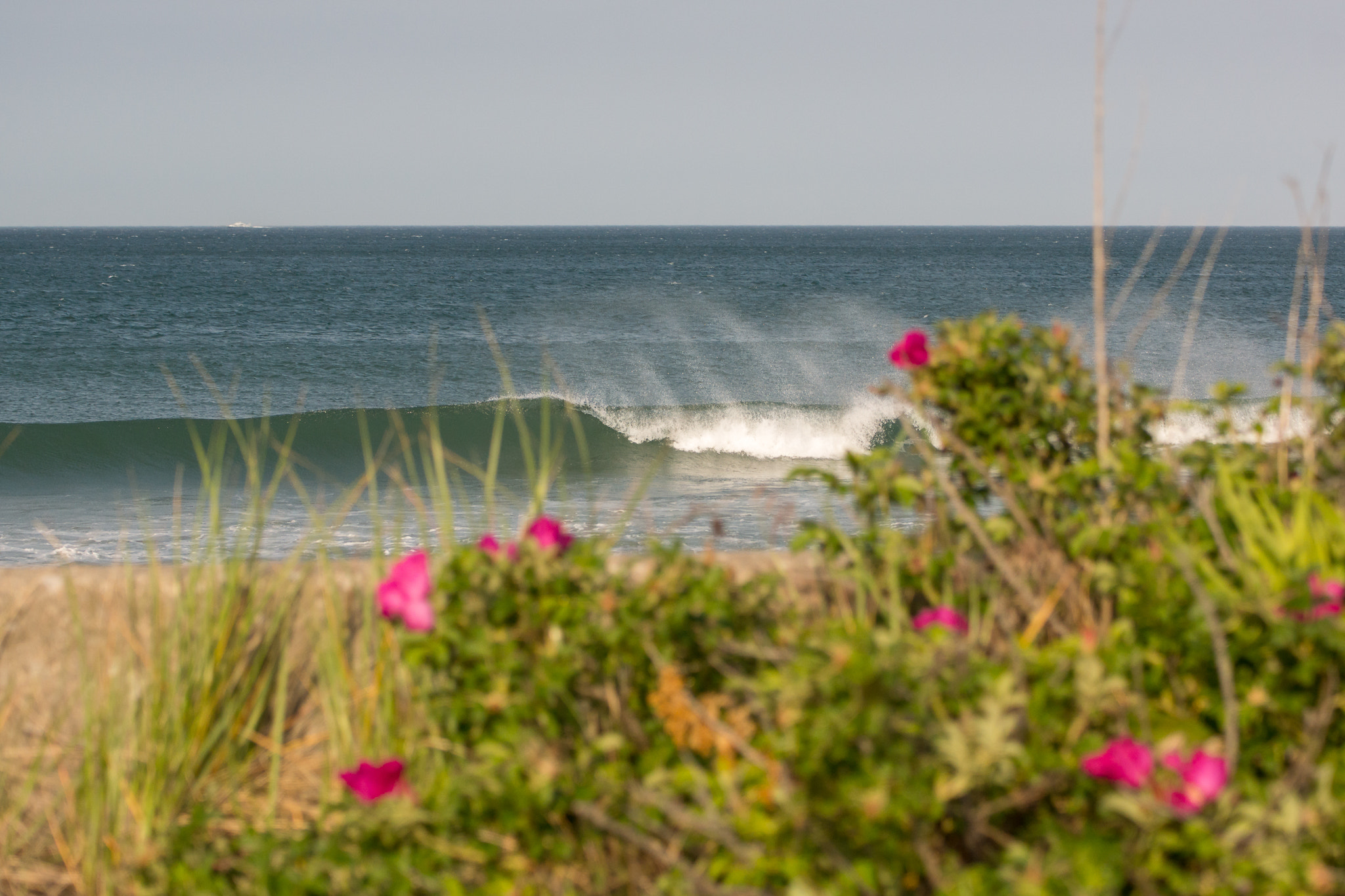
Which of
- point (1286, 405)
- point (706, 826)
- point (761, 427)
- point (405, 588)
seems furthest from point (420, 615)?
point (761, 427)

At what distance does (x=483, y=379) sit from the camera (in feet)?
60.6

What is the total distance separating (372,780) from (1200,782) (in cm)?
113

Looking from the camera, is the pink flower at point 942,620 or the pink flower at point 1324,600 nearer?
the pink flower at point 1324,600

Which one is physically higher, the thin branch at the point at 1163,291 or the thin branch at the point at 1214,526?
the thin branch at the point at 1163,291

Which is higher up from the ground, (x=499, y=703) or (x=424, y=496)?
(x=499, y=703)

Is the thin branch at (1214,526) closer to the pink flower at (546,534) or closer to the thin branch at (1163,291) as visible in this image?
the thin branch at (1163,291)

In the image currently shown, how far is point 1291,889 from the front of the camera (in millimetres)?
1152

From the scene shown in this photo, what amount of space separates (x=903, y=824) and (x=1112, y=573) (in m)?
0.65

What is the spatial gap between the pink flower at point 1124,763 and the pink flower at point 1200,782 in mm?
40

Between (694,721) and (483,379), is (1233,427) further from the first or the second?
(483,379)

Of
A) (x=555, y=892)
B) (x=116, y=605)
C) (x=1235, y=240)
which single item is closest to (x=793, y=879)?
(x=555, y=892)

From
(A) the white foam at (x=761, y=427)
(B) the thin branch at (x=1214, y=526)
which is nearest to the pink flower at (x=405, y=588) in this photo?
(B) the thin branch at (x=1214, y=526)

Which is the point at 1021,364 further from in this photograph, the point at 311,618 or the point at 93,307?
the point at 93,307

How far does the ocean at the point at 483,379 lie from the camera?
25.1 ft
